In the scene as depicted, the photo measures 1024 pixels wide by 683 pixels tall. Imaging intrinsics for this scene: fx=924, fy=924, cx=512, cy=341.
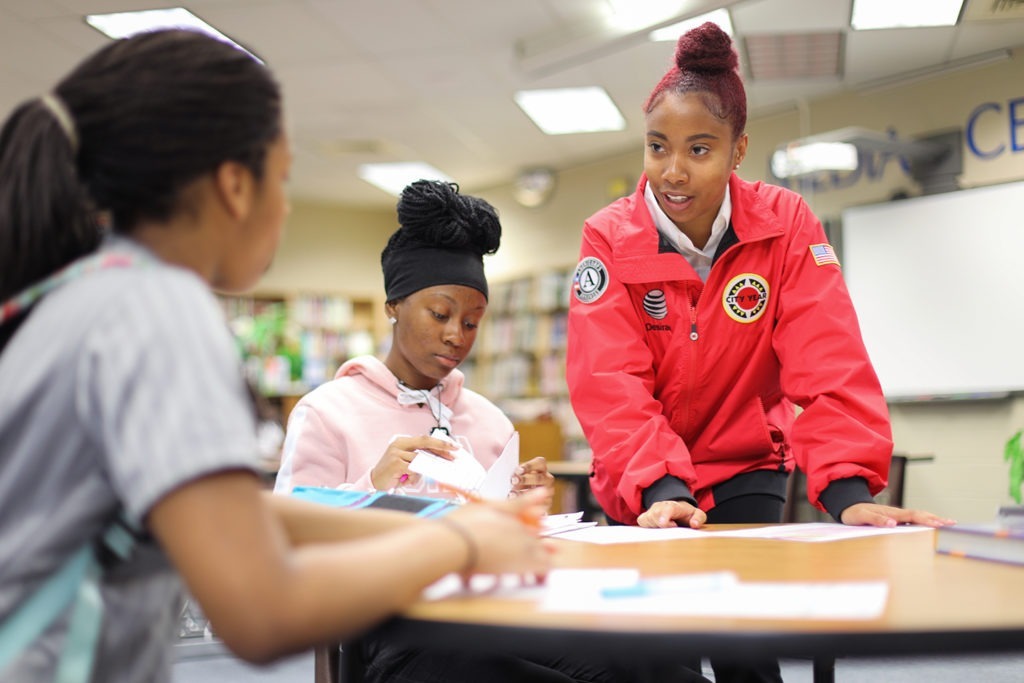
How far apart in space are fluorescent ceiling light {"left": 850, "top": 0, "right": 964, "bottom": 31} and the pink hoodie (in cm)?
391

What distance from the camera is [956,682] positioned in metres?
3.44

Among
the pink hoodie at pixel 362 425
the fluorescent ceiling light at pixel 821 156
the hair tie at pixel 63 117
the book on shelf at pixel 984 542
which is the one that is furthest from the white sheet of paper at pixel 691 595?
the fluorescent ceiling light at pixel 821 156

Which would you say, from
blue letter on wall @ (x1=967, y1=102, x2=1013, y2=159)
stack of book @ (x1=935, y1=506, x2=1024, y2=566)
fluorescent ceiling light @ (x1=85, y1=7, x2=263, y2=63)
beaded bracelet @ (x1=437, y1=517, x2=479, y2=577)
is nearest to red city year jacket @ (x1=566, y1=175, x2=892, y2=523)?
stack of book @ (x1=935, y1=506, x2=1024, y2=566)

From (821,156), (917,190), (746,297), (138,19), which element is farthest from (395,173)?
(746,297)

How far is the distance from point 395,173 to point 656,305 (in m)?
7.09

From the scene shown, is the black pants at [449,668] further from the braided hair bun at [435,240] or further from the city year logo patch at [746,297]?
the braided hair bun at [435,240]

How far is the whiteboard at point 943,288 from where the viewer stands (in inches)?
221

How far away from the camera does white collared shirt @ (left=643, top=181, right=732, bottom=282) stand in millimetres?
1824

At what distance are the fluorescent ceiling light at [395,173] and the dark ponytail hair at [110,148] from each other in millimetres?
7398

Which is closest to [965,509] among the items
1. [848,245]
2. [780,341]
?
[848,245]

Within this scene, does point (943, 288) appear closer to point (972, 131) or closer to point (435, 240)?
point (972, 131)

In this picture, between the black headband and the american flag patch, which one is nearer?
the american flag patch

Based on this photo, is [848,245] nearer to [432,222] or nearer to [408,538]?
[432,222]

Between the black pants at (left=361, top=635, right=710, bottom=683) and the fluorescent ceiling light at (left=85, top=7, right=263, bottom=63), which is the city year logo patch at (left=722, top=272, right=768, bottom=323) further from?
the fluorescent ceiling light at (left=85, top=7, right=263, bottom=63)
